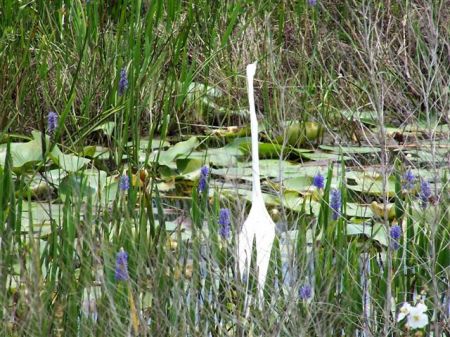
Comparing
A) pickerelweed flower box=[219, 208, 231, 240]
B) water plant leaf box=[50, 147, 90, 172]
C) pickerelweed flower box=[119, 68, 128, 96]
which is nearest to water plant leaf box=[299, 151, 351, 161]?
pickerelweed flower box=[119, 68, 128, 96]

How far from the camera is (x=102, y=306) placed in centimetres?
196

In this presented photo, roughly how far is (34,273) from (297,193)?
1699 mm

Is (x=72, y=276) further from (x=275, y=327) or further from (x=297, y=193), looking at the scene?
(x=297, y=193)

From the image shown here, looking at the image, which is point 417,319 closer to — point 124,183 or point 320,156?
point 124,183

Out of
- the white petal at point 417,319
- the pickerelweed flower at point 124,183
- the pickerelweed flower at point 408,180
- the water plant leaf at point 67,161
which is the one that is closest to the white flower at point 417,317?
the white petal at point 417,319

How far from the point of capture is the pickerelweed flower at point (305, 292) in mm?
2033

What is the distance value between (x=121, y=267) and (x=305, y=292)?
1.15 ft

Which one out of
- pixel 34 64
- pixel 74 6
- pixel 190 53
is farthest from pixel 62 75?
pixel 190 53

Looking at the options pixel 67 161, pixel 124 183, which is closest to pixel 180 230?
pixel 124 183

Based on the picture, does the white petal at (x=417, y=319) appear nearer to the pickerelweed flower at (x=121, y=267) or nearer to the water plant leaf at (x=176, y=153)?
the pickerelweed flower at (x=121, y=267)

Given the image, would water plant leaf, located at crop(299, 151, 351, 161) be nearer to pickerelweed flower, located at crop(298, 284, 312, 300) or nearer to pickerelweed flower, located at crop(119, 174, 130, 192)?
pickerelweed flower, located at crop(119, 174, 130, 192)

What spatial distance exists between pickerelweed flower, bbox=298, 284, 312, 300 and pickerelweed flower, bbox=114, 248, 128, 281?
330mm

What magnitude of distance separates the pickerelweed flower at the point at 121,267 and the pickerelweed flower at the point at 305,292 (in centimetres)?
33

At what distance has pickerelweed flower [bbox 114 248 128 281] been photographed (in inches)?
75.1
